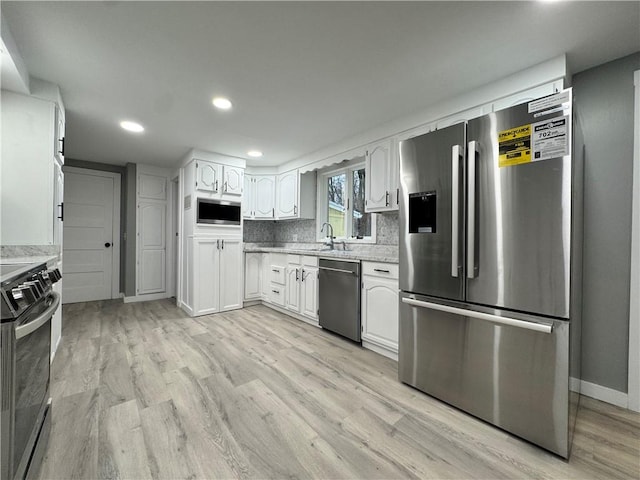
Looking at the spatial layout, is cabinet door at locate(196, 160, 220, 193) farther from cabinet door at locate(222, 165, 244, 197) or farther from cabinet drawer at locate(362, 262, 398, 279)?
cabinet drawer at locate(362, 262, 398, 279)

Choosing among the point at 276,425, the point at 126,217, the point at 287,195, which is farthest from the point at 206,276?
the point at 276,425

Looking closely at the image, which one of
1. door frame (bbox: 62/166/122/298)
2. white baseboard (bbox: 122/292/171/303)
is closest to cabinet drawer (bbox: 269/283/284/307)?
white baseboard (bbox: 122/292/171/303)

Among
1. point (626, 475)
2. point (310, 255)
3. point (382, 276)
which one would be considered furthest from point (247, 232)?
point (626, 475)

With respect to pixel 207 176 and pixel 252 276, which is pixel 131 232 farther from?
pixel 252 276

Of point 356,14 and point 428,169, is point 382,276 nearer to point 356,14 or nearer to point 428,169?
point 428,169

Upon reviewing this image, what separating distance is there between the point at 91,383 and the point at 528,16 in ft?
11.9

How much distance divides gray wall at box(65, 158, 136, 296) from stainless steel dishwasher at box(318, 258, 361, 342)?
344 centimetres

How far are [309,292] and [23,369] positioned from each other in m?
2.54

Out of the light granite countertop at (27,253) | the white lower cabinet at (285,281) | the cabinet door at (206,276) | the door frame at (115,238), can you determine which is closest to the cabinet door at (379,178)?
the white lower cabinet at (285,281)

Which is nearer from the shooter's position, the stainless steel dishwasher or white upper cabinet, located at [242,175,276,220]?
the stainless steel dishwasher

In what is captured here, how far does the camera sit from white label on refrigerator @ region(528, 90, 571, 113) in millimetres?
1346

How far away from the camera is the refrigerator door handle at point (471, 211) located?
1585 mm

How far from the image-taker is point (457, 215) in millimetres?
1634

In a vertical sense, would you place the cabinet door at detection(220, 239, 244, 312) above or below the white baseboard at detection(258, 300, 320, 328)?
above
